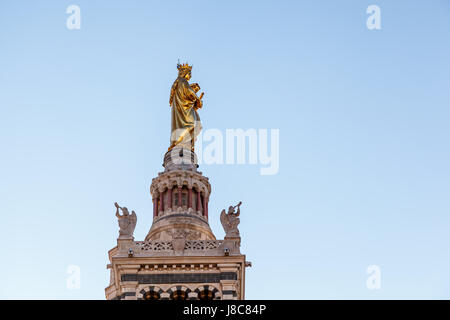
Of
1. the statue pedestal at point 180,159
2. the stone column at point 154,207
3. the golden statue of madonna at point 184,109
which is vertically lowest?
the stone column at point 154,207

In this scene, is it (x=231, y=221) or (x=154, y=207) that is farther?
(x=154, y=207)

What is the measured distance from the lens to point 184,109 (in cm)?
5331

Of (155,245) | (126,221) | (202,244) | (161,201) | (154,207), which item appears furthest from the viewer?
(154,207)

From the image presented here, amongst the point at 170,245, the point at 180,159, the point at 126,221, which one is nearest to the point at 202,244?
the point at 170,245

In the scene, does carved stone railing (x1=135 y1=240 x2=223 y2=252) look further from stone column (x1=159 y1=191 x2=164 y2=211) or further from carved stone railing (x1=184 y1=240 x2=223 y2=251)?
stone column (x1=159 y1=191 x2=164 y2=211)

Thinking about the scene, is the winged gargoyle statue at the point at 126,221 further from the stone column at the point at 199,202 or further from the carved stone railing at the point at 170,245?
the stone column at the point at 199,202

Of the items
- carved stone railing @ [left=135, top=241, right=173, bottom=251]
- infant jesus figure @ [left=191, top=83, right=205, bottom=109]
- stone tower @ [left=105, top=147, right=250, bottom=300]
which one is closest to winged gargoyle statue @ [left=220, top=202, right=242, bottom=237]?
stone tower @ [left=105, top=147, right=250, bottom=300]

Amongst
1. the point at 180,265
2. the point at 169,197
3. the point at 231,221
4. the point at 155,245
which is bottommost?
the point at 180,265

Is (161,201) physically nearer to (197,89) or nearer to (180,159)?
(180,159)

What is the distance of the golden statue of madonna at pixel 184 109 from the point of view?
52.4 m

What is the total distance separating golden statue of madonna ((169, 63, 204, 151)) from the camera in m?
52.4

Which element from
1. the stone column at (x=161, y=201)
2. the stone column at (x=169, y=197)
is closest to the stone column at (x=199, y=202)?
the stone column at (x=169, y=197)
